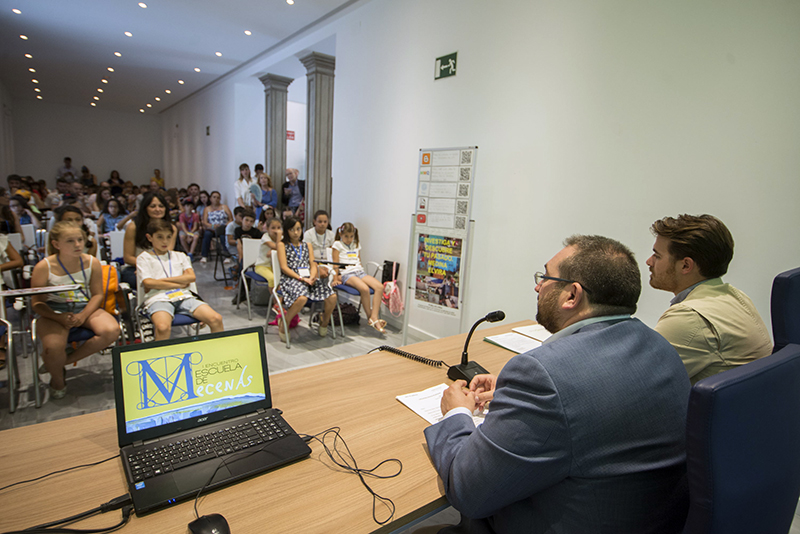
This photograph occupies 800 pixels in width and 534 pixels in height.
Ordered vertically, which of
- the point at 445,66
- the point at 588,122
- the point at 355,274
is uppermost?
the point at 445,66

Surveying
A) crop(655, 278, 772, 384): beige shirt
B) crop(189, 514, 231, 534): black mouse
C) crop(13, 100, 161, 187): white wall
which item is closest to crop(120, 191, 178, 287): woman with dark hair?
crop(189, 514, 231, 534): black mouse

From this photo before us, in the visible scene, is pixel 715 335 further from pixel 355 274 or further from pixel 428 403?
pixel 355 274

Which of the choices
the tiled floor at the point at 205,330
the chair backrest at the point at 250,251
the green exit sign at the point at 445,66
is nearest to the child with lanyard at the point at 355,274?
the tiled floor at the point at 205,330

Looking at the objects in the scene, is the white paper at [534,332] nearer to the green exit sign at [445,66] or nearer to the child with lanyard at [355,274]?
the child with lanyard at [355,274]

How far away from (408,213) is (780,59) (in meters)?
3.11

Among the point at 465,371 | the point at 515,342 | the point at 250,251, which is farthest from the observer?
the point at 250,251

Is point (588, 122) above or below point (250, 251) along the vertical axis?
above

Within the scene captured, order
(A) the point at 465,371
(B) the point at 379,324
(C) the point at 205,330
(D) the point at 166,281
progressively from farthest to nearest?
(B) the point at 379,324, (C) the point at 205,330, (D) the point at 166,281, (A) the point at 465,371

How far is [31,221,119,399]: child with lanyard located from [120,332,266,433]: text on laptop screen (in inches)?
80.2

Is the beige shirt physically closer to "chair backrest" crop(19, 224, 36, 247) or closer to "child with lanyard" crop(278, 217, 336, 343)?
"child with lanyard" crop(278, 217, 336, 343)

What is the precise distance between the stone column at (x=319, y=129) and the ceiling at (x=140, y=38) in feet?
1.94

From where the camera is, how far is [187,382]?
1.21 metres

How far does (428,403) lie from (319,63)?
20.5ft

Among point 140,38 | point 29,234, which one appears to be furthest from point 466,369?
point 140,38
